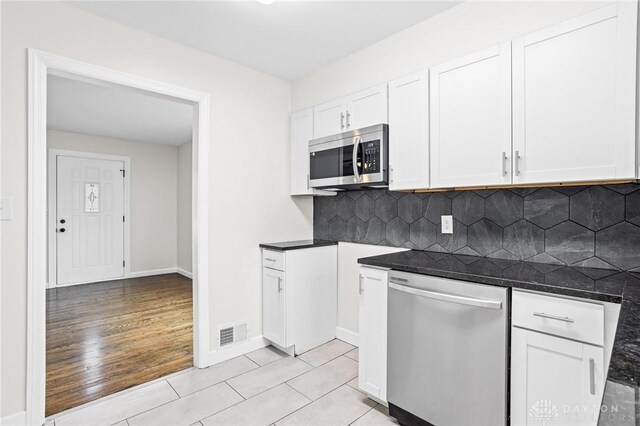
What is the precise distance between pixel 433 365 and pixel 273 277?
152 centimetres

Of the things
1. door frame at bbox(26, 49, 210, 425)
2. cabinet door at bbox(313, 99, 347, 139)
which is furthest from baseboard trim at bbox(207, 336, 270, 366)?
cabinet door at bbox(313, 99, 347, 139)

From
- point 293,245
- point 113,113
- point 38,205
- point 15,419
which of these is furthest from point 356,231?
point 113,113

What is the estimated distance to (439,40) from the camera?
2154 millimetres

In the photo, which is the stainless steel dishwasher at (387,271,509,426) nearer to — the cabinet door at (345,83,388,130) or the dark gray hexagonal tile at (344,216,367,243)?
the dark gray hexagonal tile at (344,216,367,243)

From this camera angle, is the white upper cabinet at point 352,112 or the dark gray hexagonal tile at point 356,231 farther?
the dark gray hexagonal tile at point 356,231

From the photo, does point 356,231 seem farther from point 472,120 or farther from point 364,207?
point 472,120

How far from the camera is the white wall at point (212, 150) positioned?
5.99ft

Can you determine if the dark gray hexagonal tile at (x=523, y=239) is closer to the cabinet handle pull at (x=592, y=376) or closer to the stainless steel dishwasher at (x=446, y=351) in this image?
the stainless steel dishwasher at (x=446, y=351)

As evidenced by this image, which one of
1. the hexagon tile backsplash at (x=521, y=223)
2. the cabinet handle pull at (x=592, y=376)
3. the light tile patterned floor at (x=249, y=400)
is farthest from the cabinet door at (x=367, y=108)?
the light tile patterned floor at (x=249, y=400)

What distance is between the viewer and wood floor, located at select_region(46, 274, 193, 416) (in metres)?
2.32

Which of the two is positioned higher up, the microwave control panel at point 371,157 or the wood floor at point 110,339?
the microwave control panel at point 371,157

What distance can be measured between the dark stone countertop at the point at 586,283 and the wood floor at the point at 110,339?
78.6 inches

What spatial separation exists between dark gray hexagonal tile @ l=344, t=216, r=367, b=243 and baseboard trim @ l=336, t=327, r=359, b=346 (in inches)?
32.7

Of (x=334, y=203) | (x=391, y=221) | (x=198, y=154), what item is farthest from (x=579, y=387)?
(x=198, y=154)
